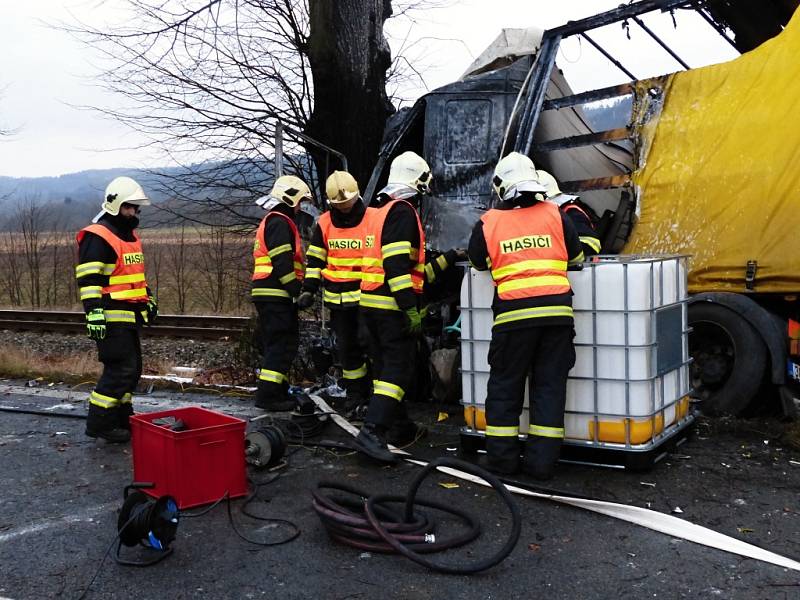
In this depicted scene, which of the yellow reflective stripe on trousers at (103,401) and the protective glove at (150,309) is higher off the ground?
the protective glove at (150,309)

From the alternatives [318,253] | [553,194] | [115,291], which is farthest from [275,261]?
[553,194]

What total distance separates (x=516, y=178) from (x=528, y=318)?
0.84m

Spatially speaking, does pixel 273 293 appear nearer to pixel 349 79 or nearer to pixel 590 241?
pixel 590 241

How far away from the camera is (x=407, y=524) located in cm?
355

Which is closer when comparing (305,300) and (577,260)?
(577,260)

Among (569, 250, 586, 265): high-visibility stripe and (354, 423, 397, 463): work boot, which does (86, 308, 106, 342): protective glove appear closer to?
(354, 423, 397, 463): work boot

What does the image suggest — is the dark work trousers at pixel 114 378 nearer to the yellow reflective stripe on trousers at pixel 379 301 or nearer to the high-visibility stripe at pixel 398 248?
the yellow reflective stripe on trousers at pixel 379 301

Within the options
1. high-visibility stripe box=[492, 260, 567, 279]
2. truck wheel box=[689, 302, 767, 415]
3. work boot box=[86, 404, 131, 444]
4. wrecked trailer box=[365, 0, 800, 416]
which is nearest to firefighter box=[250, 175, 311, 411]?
work boot box=[86, 404, 131, 444]

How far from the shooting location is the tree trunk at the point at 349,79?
8.38 meters

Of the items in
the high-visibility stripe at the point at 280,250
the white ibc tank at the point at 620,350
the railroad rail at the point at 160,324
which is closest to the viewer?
the white ibc tank at the point at 620,350

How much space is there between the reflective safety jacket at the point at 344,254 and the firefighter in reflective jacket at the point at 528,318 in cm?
150

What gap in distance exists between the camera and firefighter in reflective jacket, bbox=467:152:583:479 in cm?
434

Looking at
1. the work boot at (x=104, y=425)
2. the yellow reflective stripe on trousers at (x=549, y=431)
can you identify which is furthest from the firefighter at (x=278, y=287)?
the yellow reflective stripe on trousers at (x=549, y=431)

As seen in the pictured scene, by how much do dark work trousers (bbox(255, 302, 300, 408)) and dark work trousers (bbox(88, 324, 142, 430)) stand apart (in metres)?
1.05
